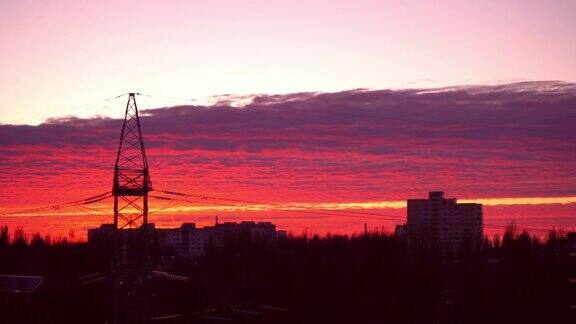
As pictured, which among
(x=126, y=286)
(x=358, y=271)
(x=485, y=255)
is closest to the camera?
(x=126, y=286)

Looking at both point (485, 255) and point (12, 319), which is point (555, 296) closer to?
point (485, 255)

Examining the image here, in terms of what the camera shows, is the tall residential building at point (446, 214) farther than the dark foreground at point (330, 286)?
Yes

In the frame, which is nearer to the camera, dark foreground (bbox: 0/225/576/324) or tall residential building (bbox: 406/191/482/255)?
dark foreground (bbox: 0/225/576/324)

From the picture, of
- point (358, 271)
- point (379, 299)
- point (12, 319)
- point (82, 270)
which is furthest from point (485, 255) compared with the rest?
point (12, 319)

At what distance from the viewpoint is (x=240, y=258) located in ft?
267

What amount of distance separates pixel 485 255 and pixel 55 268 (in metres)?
43.7

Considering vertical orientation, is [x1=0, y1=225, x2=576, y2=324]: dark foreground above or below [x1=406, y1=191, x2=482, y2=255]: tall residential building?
above

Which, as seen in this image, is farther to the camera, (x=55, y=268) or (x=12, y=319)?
(x=55, y=268)

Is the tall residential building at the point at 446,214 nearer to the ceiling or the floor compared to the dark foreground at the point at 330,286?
nearer to the floor

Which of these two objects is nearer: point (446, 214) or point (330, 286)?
point (330, 286)

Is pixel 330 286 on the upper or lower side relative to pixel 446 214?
upper

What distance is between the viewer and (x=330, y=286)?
76.2m

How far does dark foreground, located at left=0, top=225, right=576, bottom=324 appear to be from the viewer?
61.6 metres

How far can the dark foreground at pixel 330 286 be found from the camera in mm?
61562
